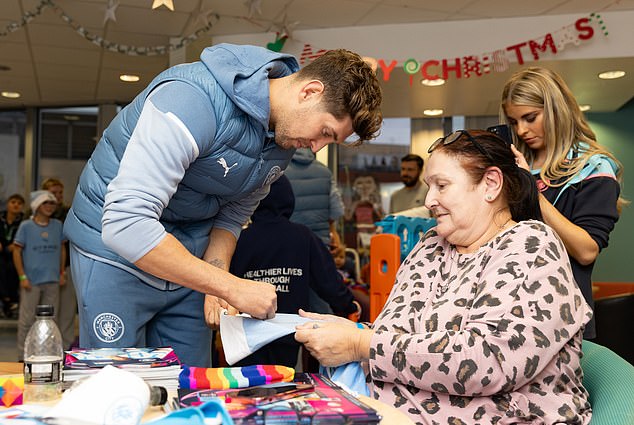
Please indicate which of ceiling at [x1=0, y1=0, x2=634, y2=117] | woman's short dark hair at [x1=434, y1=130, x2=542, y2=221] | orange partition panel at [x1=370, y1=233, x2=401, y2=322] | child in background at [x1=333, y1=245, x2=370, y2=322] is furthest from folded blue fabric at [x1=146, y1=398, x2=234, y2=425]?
ceiling at [x1=0, y1=0, x2=634, y2=117]

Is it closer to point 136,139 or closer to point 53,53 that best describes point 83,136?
point 53,53

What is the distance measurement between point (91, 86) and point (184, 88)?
7.39 meters

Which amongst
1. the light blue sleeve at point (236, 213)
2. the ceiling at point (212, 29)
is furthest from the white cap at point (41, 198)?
the light blue sleeve at point (236, 213)

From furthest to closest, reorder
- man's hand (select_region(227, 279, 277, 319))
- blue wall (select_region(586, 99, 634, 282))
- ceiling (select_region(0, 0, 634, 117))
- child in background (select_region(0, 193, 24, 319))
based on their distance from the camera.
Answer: blue wall (select_region(586, 99, 634, 282)) → child in background (select_region(0, 193, 24, 319)) → ceiling (select_region(0, 0, 634, 117)) → man's hand (select_region(227, 279, 277, 319))

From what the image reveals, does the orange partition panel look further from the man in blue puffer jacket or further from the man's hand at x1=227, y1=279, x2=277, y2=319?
the man's hand at x1=227, y1=279, x2=277, y2=319

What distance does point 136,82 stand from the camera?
8.19 m

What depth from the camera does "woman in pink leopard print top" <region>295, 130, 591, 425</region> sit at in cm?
145

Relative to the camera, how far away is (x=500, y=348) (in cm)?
144

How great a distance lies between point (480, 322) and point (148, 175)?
2.61 ft

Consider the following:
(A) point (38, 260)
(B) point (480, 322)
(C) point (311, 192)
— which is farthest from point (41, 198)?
(B) point (480, 322)

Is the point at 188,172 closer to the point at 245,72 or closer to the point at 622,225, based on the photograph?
the point at 245,72

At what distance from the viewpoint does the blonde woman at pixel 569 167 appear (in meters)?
2.28

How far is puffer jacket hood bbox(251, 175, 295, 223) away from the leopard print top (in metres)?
1.58

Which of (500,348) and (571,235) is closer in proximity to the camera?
(500,348)
